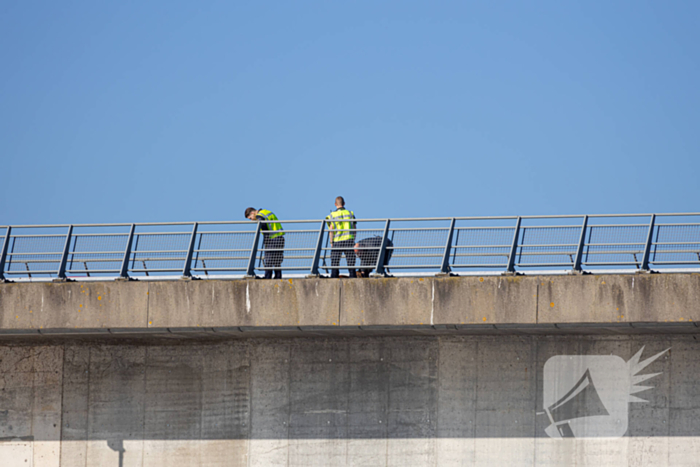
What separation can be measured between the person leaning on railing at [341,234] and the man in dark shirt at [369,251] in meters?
0.16

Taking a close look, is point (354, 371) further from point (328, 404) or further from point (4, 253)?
point (4, 253)

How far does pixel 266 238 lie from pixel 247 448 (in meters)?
3.61

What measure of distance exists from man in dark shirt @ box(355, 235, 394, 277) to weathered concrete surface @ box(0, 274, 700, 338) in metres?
0.97

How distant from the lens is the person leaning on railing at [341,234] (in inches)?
651

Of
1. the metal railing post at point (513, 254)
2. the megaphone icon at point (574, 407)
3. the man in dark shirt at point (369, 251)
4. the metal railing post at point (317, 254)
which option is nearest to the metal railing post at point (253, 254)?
the metal railing post at point (317, 254)

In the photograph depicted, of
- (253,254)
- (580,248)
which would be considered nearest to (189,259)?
(253,254)

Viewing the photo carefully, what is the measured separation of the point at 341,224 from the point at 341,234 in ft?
0.80

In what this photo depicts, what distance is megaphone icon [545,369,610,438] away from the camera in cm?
1545

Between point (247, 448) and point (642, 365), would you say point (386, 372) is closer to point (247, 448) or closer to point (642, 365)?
point (247, 448)

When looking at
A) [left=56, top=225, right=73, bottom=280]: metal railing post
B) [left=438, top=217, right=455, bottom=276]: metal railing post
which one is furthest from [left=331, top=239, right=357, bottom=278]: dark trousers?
[left=56, top=225, right=73, bottom=280]: metal railing post

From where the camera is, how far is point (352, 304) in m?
15.4

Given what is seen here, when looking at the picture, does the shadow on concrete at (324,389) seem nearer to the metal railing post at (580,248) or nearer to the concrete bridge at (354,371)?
the concrete bridge at (354,371)

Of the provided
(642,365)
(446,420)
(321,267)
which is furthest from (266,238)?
(642,365)

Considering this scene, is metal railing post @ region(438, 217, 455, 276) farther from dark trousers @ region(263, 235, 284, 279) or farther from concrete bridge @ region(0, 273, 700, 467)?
dark trousers @ region(263, 235, 284, 279)
